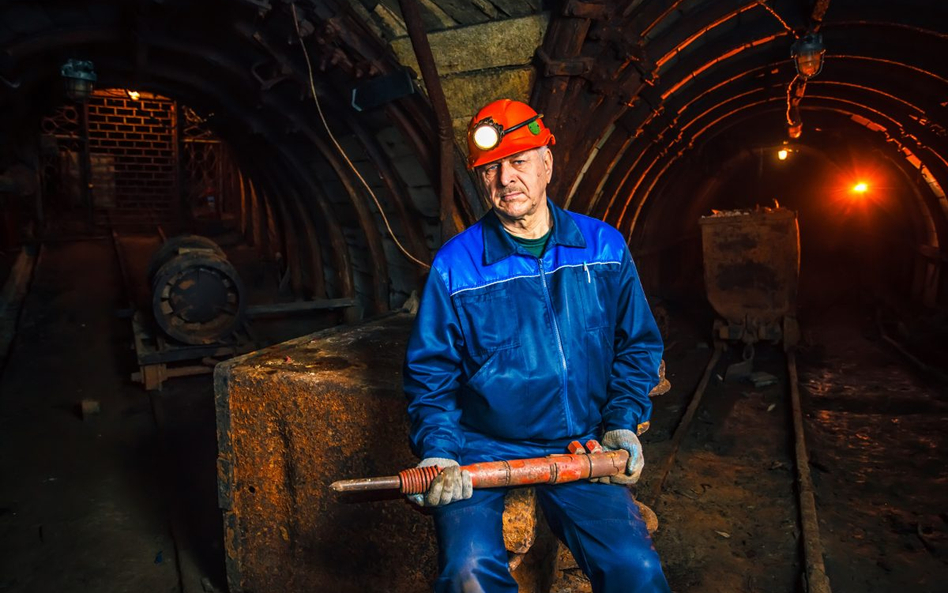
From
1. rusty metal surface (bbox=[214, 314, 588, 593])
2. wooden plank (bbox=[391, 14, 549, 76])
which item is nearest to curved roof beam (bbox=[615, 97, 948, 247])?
wooden plank (bbox=[391, 14, 549, 76])

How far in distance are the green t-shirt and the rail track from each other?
9.14 ft

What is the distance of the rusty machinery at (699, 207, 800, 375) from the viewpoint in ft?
31.1

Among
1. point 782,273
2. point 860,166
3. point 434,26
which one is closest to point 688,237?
point 860,166

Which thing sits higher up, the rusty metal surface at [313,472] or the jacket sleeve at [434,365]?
the jacket sleeve at [434,365]

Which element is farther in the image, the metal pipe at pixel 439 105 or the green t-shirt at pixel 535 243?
the metal pipe at pixel 439 105

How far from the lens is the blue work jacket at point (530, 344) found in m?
2.47

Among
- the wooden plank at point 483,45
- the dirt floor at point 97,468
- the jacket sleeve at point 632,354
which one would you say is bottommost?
the dirt floor at point 97,468

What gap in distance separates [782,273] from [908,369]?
84.0 inches

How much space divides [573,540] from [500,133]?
1.59 meters

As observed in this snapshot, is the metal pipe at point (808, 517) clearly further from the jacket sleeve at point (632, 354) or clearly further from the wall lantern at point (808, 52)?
the wall lantern at point (808, 52)

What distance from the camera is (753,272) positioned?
9.75m

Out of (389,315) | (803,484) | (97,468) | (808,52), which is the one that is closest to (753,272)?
(808,52)

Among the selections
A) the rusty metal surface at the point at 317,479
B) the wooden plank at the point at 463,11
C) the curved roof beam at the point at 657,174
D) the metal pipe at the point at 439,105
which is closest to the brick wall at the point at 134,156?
the curved roof beam at the point at 657,174

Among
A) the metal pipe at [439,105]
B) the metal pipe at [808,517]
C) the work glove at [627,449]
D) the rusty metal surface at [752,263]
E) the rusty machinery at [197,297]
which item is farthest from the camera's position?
the rusty metal surface at [752,263]
